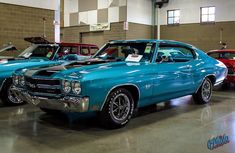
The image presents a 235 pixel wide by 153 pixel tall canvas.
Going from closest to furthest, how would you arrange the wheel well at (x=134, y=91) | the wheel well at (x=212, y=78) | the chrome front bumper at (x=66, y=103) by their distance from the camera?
the chrome front bumper at (x=66, y=103), the wheel well at (x=134, y=91), the wheel well at (x=212, y=78)

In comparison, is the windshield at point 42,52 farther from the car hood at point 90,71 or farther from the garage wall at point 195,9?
the garage wall at point 195,9

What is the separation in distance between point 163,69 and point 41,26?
8.34 m

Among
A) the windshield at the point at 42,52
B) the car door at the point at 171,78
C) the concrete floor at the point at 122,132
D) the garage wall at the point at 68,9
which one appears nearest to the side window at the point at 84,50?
the windshield at the point at 42,52

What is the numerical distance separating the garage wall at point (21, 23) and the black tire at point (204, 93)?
7.70 metres

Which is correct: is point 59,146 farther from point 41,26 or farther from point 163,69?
point 41,26

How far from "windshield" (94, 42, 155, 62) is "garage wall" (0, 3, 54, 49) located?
6638 millimetres

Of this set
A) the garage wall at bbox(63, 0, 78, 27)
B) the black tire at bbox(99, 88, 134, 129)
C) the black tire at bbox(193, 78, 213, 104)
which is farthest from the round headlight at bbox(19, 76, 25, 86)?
the garage wall at bbox(63, 0, 78, 27)

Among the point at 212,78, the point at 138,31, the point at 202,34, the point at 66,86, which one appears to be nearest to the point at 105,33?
the point at 138,31

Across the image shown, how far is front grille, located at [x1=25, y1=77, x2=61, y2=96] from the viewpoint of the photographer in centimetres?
444

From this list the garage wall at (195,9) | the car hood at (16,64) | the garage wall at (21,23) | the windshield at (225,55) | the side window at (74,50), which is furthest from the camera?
the garage wall at (195,9)

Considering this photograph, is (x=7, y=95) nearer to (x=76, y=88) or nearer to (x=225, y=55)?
(x=76, y=88)

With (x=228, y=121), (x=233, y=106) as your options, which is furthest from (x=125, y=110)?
(x=233, y=106)

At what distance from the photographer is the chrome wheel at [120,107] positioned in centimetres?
471

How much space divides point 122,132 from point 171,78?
158cm
